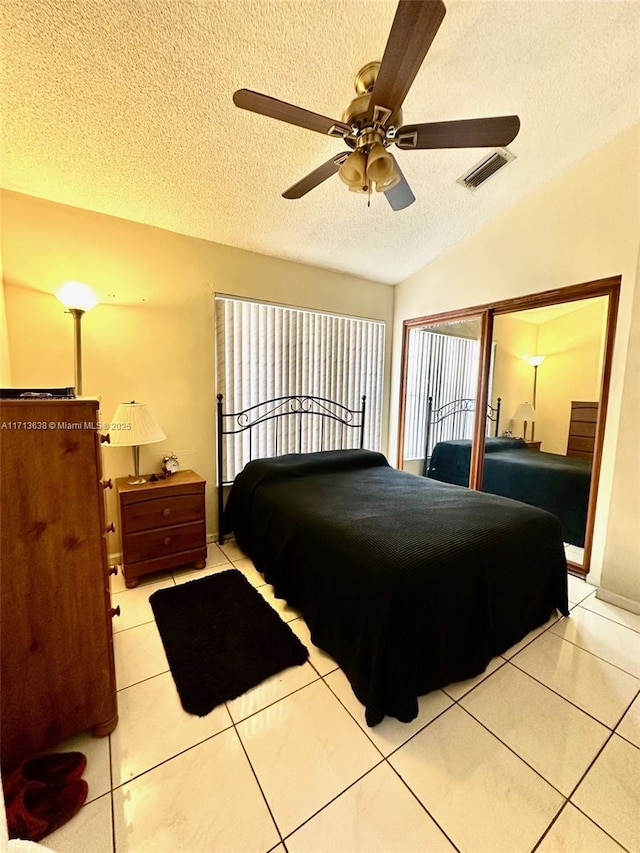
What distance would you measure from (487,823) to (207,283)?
3313mm

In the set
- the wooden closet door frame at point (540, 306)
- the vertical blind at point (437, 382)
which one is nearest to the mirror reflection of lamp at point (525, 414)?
the wooden closet door frame at point (540, 306)

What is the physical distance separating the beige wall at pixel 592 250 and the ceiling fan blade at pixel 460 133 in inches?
56.0

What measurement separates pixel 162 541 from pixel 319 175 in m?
2.40

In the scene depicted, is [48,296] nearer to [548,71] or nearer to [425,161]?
[425,161]

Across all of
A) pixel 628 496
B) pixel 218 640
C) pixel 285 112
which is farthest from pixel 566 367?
pixel 218 640

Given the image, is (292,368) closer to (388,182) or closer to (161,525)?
(161,525)

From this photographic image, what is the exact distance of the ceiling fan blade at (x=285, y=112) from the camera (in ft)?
4.02

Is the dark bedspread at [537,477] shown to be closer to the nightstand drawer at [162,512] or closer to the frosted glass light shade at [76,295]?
the nightstand drawer at [162,512]

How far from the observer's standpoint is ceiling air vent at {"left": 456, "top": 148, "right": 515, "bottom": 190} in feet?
7.10

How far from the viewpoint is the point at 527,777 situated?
116cm

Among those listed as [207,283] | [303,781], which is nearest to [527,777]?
[303,781]

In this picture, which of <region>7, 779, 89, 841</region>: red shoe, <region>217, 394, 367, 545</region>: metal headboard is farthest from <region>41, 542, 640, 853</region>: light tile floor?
<region>217, 394, 367, 545</region>: metal headboard

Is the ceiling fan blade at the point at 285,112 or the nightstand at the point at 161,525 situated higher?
the ceiling fan blade at the point at 285,112

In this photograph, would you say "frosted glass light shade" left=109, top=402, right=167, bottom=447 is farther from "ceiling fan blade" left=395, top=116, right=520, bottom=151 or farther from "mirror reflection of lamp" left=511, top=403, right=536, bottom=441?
"mirror reflection of lamp" left=511, top=403, right=536, bottom=441
